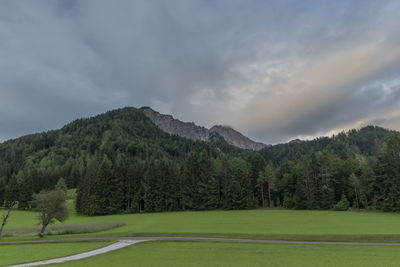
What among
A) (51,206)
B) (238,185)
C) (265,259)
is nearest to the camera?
(265,259)

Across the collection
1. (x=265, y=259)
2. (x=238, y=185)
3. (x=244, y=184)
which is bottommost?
(x=265, y=259)

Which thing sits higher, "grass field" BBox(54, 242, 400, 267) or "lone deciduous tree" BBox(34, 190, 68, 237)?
"lone deciduous tree" BBox(34, 190, 68, 237)

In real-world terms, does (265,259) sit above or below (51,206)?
below

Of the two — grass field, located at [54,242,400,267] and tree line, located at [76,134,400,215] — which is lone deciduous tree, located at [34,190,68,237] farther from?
tree line, located at [76,134,400,215]

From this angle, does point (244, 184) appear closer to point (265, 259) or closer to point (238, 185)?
point (238, 185)

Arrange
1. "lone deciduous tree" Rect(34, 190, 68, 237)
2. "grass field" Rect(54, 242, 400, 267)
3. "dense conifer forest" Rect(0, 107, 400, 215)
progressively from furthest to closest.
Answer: "dense conifer forest" Rect(0, 107, 400, 215), "lone deciduous tree" Rect(34, 190, 68, 237), "grass field" Rect(54, 242, 400, 267)

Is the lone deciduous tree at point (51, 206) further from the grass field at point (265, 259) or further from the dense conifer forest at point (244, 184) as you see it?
the dense conifer forest at point (244, 184)

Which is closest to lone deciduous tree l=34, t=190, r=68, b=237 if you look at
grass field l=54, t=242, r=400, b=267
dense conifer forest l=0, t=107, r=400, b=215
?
grass field l=54, t=242, r=400, b=267

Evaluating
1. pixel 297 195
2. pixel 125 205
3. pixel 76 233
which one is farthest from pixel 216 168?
pixel 76 233

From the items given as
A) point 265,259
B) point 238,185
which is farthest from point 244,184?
point 265,259

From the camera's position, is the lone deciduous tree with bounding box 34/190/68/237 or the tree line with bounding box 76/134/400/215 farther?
the tree line with bounding box 76/134/400/215

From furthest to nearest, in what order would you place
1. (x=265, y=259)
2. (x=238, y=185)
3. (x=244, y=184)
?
(x=244, y=184) < (x=238, y=185) < (x=265, y=259)

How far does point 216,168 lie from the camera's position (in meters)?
83.9

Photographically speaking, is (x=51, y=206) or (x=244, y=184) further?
(x=244, y=184)
